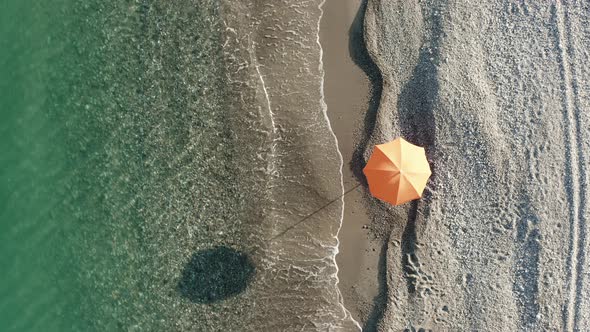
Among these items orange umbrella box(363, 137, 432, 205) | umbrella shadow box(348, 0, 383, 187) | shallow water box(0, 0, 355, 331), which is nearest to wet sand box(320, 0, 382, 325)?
umbrella shadow box(348, 0, 383, 187)

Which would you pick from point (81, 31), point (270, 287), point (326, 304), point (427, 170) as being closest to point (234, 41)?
point (81, 31)

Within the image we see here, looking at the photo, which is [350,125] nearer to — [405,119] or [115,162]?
[405,119]

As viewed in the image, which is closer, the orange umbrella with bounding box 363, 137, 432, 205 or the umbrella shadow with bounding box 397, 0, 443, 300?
the orange umbrella with bounding box 363, 137, 432, 205

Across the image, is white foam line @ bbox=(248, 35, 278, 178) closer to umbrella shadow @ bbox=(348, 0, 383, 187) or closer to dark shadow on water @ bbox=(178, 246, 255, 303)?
umbrella shadow @ bbox=(348, 0, 383, 187)

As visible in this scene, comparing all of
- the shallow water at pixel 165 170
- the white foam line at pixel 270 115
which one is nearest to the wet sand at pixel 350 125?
the shallow water at pixel 165 170

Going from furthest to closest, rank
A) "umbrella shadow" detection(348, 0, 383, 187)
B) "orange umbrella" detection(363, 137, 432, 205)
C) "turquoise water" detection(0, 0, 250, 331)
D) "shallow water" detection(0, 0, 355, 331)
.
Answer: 1. "turquoise water" detection(0, 0, 250, 331)
2. "shallow water" detection(0, 0, 355, 331)
3. "umbrella shadow" detection(348, 0, 383, 187)
4. "orange umbrella" detection(363, 137, 432, 205)

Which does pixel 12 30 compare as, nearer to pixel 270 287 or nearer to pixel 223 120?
pixel 223 120
